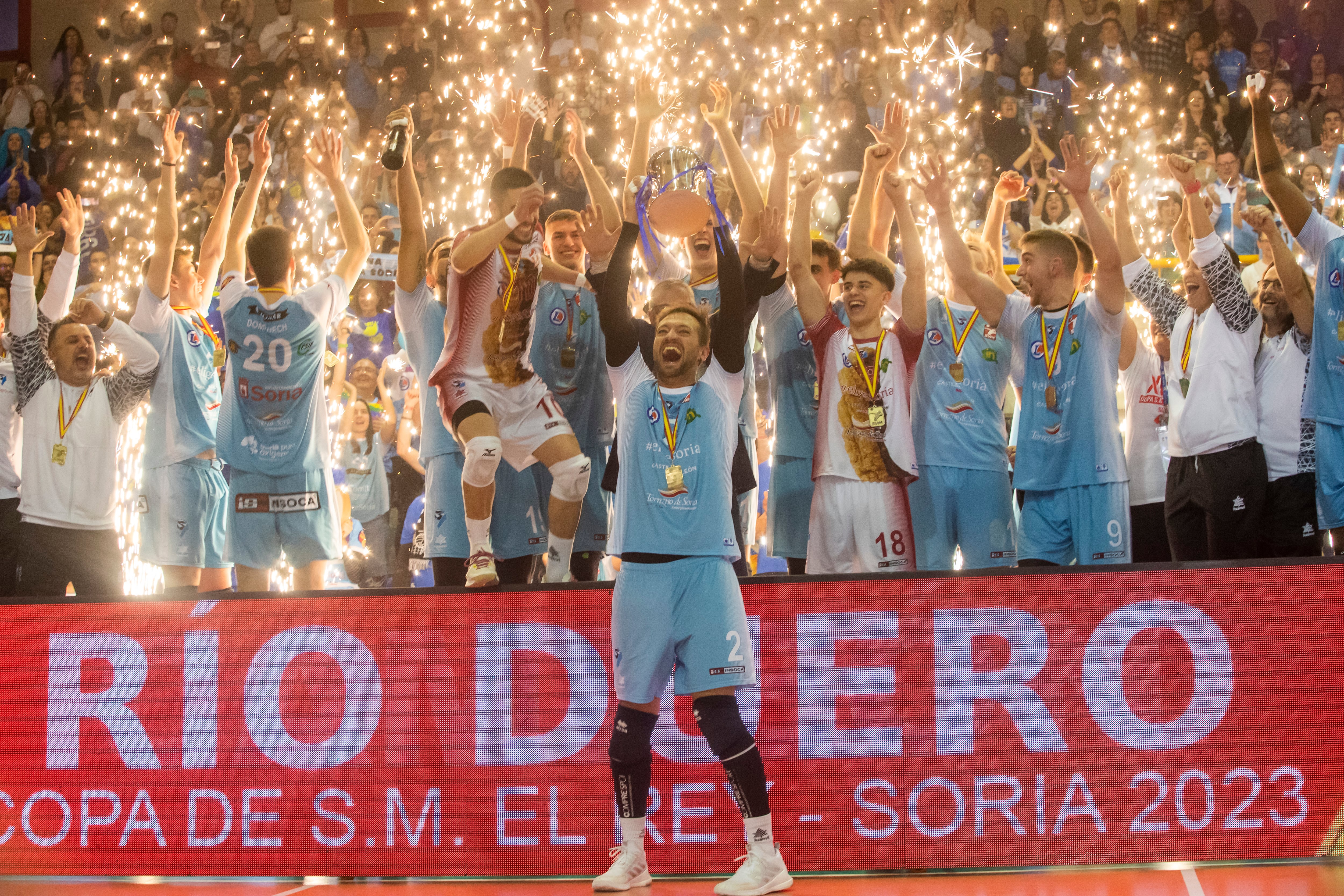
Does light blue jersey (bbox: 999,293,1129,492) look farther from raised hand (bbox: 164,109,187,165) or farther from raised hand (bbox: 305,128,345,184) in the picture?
raised hand (bbox: 164,109,187,165)

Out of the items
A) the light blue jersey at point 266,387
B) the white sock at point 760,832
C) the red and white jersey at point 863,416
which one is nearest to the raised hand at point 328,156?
the light blue jersey at point 266,387

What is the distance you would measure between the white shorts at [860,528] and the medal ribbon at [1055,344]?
88 centimetres

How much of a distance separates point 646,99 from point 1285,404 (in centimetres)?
350

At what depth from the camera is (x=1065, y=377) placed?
5.42m

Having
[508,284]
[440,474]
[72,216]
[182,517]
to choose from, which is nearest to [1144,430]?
[508,284]

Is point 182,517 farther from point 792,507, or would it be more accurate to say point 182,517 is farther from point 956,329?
point 956,329

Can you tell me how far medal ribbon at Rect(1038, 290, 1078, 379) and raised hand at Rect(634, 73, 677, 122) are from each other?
7.54ft

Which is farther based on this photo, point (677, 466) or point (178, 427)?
point (178, 427)

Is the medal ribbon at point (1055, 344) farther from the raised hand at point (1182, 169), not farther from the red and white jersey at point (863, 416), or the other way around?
the raised hand at point (1182, 169)

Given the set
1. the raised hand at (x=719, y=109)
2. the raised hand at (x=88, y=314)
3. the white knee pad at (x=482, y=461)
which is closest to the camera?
the white knee pad at (x=482, y=461)

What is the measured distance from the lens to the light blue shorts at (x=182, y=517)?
6.16 m

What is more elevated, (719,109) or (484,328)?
(719,109)

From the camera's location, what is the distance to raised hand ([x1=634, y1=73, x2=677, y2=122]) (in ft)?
20.2

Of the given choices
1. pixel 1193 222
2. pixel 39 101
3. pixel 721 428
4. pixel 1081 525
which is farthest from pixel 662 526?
pixel 39 101
